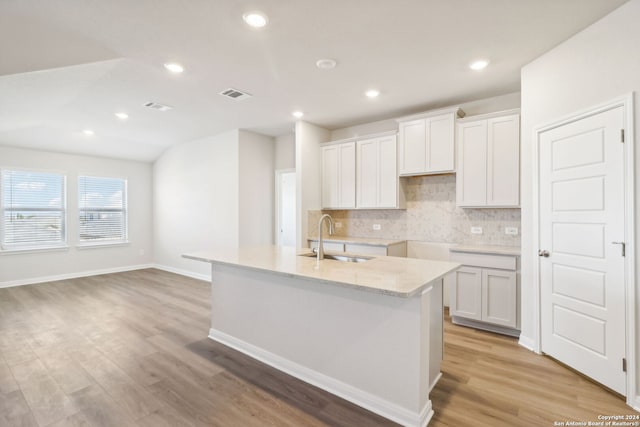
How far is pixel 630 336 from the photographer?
2.07m

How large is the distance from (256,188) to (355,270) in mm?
3860

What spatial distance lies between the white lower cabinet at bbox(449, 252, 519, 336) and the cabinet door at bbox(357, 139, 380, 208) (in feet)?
4.77

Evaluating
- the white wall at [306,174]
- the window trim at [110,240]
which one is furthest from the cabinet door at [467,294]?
the window trim at [110,240]

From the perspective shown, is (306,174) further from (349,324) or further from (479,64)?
(349,324)

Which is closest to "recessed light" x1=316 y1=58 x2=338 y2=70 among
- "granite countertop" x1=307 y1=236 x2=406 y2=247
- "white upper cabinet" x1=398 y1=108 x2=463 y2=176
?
"white upper cabinet" x1=398 y1=108 x2=463 y2=176

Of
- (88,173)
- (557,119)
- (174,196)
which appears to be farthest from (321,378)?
(88,173)

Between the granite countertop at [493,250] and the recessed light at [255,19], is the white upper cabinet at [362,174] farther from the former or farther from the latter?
the recessed light at [255,19]

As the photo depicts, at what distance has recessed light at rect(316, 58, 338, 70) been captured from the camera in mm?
2834

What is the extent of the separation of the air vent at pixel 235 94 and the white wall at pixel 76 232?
179 inches

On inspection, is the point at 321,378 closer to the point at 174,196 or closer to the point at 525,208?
the point at 525,208

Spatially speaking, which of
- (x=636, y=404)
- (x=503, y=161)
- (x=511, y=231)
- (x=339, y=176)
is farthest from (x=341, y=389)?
(x=339, y=176)

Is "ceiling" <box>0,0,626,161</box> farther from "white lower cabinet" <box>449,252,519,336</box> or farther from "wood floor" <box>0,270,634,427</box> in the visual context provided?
"wood floor" <box>0,270,634,427</box>

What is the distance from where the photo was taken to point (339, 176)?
16.1ft

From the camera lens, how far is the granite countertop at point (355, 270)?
179 cm
